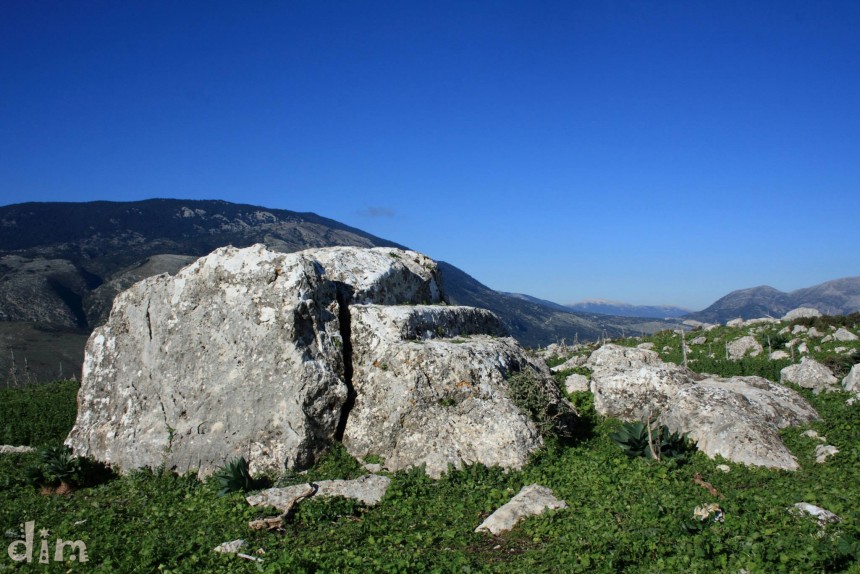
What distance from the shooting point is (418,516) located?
10.9 m

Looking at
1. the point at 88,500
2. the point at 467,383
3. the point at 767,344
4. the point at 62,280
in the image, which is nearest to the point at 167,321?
the point at 88,500

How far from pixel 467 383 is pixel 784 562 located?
7.90 m

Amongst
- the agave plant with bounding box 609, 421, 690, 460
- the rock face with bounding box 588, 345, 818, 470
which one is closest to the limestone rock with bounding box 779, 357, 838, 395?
the rock face with bounding box 588, 345, 818, 470

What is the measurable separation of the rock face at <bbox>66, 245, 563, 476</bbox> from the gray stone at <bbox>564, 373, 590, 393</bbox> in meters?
3.59

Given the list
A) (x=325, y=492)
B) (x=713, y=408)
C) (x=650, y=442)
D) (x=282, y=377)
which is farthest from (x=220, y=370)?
(x=713, y=408)

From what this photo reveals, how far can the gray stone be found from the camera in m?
19.5

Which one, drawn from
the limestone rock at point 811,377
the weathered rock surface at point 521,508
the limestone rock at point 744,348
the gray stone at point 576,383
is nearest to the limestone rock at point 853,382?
the limestone rock at point 811,377

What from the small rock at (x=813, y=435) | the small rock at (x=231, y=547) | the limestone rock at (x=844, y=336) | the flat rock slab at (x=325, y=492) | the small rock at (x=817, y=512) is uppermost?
the limestone rock at (x=844, y=336)

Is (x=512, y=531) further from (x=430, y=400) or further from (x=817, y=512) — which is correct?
(x=817, y=512)

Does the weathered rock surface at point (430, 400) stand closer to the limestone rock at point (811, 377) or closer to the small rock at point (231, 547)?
the small rock at point (231, 547)

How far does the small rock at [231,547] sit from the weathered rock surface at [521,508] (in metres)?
4.07

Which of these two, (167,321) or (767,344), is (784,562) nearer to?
(167,321)

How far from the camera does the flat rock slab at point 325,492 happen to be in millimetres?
11422

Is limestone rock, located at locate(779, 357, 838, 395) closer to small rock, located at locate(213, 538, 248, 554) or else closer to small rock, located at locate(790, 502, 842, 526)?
small rock, located at locate(790, 502, 842, 526)
